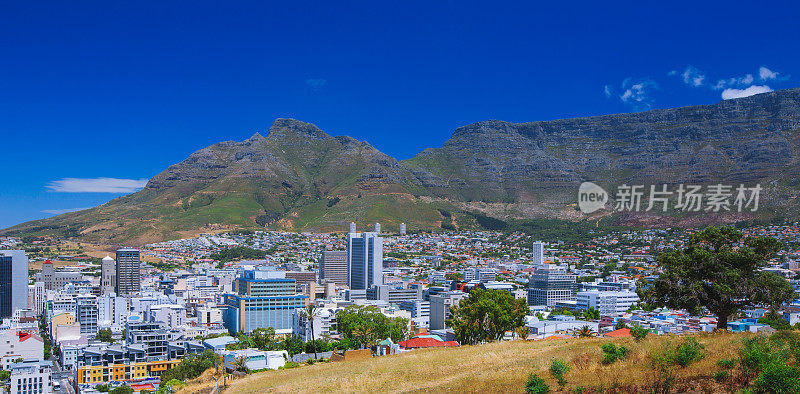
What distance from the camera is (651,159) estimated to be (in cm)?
16250

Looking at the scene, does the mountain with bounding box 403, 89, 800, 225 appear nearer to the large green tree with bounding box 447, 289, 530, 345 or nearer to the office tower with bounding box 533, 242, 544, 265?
the office tower with bounding box 533, 242, 544, 265

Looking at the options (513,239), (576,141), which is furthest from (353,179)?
(576,141)

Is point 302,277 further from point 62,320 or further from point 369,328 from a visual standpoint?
point 369,328

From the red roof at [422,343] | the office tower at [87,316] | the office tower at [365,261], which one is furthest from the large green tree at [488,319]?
the office tower at [365,261]

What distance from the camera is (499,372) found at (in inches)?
505

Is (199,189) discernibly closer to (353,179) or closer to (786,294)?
(353,179)

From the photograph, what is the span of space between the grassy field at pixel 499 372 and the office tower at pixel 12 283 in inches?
2850

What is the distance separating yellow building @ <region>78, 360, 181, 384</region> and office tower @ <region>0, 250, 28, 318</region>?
135 feet

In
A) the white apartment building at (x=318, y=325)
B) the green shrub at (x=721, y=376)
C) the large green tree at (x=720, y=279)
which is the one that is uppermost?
the large green tree at (x=720, y=279)

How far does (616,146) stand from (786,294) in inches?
6872


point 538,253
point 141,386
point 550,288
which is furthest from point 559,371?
point 538,253

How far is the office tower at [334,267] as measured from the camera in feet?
325

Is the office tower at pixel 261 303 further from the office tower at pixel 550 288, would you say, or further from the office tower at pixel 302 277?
A: the office tower at pixel 550 288

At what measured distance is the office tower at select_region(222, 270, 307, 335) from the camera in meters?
59.7
